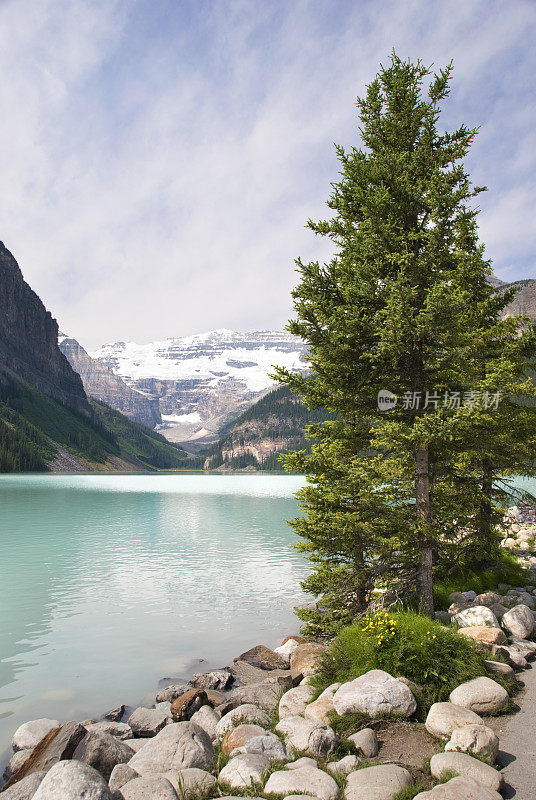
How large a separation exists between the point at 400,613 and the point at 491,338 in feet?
36.7

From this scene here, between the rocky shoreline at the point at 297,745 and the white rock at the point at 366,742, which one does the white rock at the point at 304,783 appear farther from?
the white rock at the point at 366,742

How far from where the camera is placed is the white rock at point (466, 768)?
19.9 feet

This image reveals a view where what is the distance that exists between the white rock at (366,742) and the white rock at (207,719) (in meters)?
3.81

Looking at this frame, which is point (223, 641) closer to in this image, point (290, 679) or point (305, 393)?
point (290, 679)

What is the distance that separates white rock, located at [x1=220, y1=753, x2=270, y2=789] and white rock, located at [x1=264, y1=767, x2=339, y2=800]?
Answer: 346 mm

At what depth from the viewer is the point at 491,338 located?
17.3m

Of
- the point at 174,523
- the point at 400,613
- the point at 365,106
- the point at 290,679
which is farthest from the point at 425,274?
the point at 174,523

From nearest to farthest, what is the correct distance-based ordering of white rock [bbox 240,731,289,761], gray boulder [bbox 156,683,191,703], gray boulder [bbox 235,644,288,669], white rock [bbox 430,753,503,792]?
white rock [bbox 430,753,503,792], white rock [bbox 240,731,289,761], gray boulder [bbox 156,683,191,703], gray boulder [bbox 235,644,288,669]

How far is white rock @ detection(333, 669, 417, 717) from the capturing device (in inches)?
318

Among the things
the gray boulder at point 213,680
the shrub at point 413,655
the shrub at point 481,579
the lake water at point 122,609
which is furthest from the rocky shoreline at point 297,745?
the shrub at point 481,579

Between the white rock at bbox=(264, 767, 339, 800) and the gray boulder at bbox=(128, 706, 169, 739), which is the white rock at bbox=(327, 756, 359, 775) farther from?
the gray boulder at bbox=(128, 706, 169, 739)

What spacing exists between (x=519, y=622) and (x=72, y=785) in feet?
34.7


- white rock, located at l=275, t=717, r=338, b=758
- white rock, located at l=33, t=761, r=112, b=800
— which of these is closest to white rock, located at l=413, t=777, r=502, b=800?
white rock, located at l=275, t=717, r=338, b=758

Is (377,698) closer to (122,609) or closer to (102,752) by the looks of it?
(102,752)
